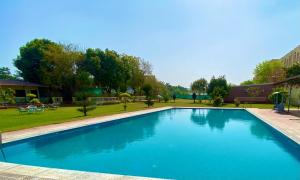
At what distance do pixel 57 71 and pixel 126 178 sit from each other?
23272mm

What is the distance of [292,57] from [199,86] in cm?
1810

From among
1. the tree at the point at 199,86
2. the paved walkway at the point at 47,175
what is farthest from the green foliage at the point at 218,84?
the paved walkway at the point at 47,175

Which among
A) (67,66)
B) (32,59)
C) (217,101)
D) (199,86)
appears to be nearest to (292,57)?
(199,86)

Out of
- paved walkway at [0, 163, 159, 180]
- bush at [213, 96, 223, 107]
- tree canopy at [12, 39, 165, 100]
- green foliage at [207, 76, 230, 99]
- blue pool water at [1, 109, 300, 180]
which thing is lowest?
blue pool water at [1, 109, 300, 180]

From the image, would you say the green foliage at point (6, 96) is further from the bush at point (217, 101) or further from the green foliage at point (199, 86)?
the green foliage at point (199, 86)

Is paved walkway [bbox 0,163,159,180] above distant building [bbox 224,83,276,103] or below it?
below

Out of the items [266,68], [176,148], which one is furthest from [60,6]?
[266,68]

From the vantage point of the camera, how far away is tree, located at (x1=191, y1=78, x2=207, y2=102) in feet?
103

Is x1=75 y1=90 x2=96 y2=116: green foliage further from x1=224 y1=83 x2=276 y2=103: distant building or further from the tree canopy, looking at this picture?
x1=224 y1=83 x2=276 y2=103: distant building

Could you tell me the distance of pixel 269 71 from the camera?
130ft

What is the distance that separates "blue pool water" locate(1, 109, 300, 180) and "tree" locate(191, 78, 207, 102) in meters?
21.9

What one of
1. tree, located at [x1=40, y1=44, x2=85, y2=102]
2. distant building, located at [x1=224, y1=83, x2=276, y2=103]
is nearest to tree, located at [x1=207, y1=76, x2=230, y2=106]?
distant building, located at [x1=224, y1=83, x2=276, y2=103]

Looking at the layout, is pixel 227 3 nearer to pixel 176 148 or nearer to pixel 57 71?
pixel 176 148

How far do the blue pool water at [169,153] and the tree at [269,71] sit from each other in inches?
1274
